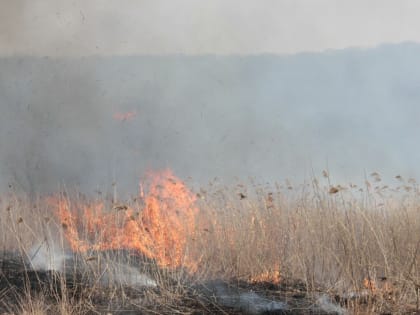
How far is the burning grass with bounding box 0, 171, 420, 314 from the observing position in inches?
210

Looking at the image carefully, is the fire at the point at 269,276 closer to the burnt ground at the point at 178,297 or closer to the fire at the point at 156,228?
the burnt ground at the point at 178,297

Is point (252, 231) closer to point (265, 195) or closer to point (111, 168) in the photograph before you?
point (265, 195)

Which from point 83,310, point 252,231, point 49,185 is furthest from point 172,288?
point 49,185

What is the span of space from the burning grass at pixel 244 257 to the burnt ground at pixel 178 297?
0.07 ft

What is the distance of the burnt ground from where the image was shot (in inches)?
215

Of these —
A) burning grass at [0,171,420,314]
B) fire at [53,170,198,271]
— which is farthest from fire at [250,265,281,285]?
fire at [53,170,198,271]

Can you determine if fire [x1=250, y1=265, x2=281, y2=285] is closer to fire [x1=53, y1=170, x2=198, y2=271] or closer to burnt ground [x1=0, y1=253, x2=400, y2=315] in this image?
burnt ground [x1=0, y1=253, x2=400, y2=315]

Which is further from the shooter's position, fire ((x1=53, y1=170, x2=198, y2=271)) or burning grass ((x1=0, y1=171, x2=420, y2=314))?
fire ((x1=53, y1=170, x2=198, y2=271))

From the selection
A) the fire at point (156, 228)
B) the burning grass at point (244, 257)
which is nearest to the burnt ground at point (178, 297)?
the burning grass at point (244, 257)

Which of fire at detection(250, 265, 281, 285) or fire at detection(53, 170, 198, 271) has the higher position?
fire at detection(53, 170, 198, 271)

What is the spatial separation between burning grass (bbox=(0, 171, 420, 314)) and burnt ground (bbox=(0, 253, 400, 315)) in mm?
21

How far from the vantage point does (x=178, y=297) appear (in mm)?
5918

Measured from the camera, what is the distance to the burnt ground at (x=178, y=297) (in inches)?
215

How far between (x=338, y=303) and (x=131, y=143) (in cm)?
1101
